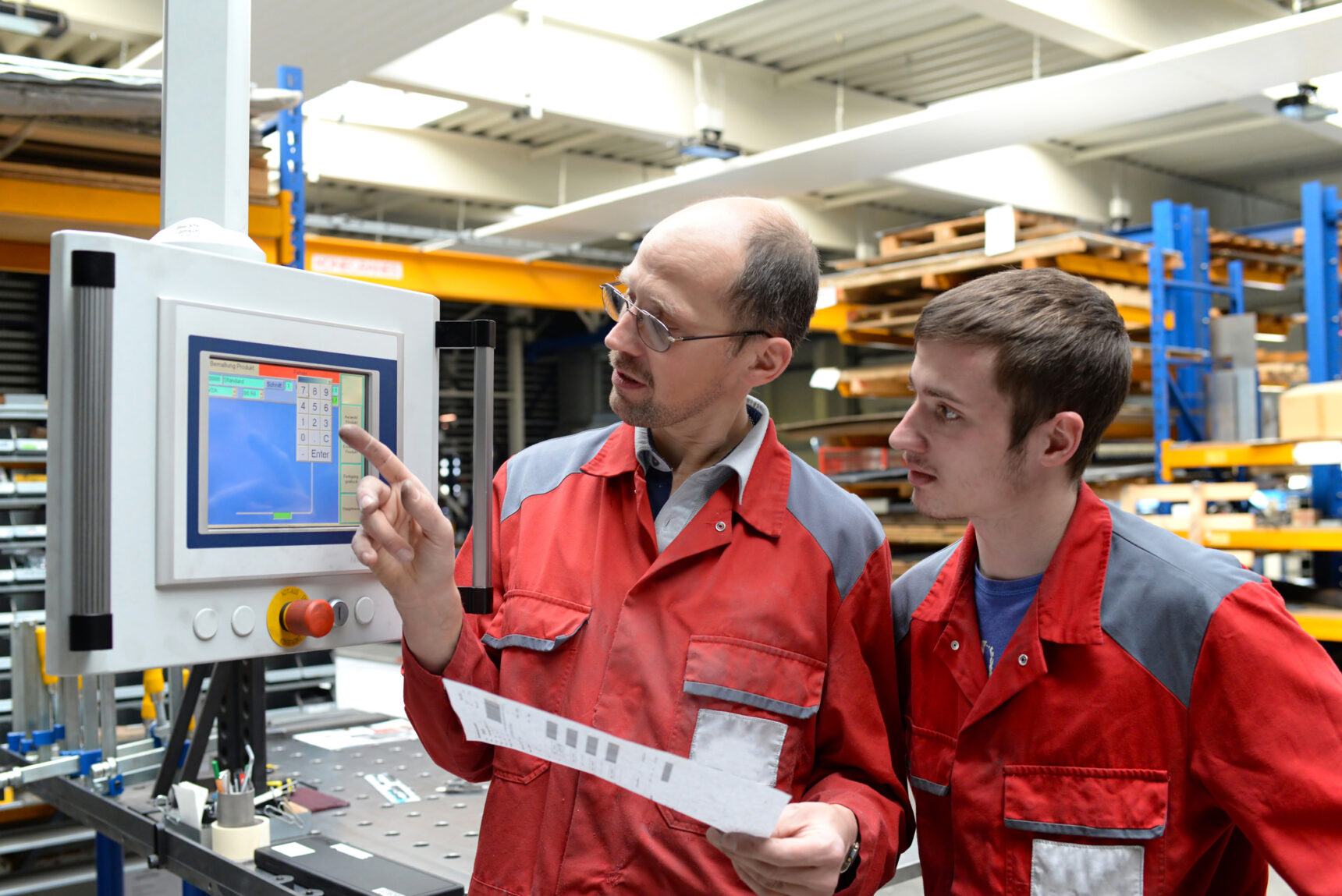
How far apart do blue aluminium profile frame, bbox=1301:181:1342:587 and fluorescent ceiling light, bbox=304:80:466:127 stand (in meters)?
5.48

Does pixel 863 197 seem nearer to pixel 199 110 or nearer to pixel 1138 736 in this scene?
pixel 199 110

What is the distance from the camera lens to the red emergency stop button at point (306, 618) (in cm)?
138

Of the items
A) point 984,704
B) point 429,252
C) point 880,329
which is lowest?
point 984,704

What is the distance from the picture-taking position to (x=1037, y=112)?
6316mm

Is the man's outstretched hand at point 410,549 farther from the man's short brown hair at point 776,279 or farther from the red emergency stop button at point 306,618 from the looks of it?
the man's short brown hair at point 776,279

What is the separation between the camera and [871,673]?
1577 mm

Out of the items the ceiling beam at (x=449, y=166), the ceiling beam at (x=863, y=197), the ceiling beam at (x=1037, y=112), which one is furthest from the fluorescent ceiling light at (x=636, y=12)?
the ceiling beam at (x=863, y=197)

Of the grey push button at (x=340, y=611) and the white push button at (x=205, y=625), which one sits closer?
the white push button at (x=205, y=625)

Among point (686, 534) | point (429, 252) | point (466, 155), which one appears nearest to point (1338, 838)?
point (686, 534)

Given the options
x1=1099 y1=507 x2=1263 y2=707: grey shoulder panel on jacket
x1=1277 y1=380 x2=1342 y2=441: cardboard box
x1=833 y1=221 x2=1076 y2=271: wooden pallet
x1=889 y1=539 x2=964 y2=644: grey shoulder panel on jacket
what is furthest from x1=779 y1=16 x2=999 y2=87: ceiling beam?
x1=1099 y1=507 x2=1263 y2=707: grey shoulder panel on jacket

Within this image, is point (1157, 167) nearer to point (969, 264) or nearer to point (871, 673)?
point (969, 264)

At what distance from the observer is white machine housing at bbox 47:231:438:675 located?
1.21 m

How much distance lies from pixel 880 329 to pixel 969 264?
40.5 inches

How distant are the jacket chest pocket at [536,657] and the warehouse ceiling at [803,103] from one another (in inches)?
146
